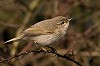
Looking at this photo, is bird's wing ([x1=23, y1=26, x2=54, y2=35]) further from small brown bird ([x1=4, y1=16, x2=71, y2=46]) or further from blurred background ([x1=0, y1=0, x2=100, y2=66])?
blurred background ([x1=0, y1=0, x2=100, y2=66])

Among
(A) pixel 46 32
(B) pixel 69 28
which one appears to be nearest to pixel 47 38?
(A) pixel 46 32

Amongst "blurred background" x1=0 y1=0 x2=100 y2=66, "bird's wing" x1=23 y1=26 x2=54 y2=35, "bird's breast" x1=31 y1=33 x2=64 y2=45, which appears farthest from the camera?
"blurred background" x1=0 y1=0 x2=100 y2=66

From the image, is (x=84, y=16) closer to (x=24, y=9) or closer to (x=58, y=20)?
(x=24, y=9)

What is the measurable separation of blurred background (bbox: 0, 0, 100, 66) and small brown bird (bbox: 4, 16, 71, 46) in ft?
6.26

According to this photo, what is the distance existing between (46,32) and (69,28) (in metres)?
2.51

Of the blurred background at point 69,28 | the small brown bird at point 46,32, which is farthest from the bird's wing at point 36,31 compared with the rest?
the blurred background at point 69,28

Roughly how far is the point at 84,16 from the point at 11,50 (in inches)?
81.8

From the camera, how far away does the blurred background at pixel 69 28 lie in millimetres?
6512

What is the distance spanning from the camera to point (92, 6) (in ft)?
22.6

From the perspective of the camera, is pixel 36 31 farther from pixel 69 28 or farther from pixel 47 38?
pixel 69 28

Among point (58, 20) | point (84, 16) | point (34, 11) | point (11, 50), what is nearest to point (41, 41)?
point (58, 20)

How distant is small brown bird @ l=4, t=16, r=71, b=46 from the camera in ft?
13.7

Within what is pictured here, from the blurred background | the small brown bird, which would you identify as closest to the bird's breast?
the small brown bird

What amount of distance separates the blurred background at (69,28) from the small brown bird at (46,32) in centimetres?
191
